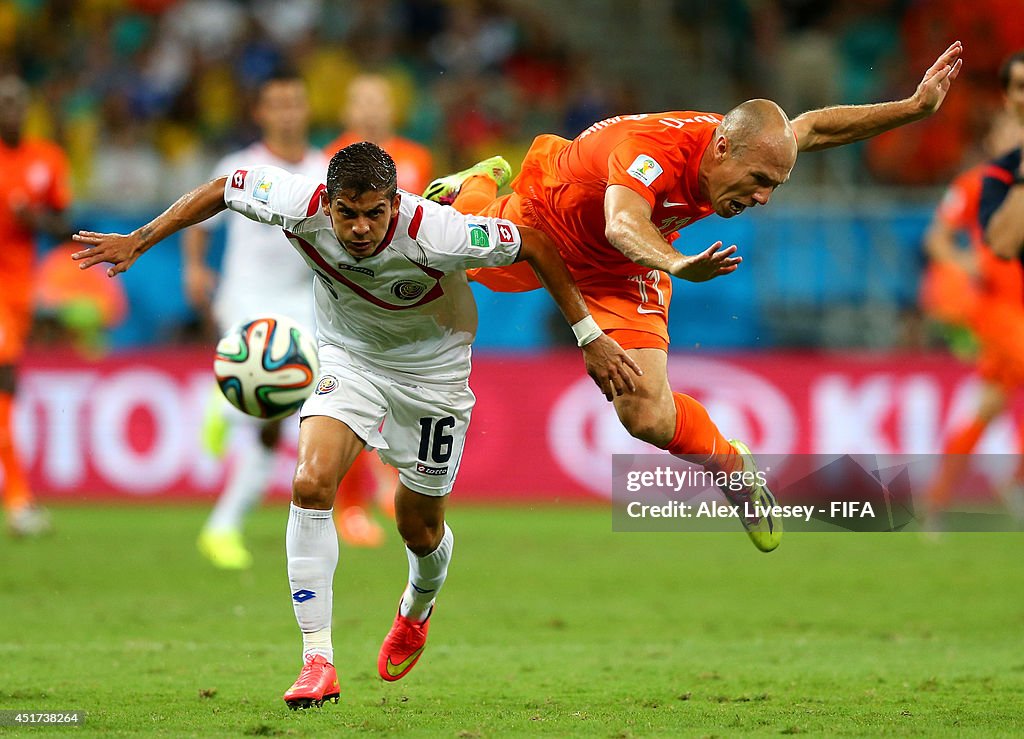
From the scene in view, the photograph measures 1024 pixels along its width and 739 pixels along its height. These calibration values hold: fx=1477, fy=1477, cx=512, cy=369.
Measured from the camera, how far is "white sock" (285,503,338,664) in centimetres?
538

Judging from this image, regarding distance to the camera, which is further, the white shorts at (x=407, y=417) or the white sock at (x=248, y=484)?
the white sock at (x=248, y=484)

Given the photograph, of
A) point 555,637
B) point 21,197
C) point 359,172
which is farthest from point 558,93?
point 359,172

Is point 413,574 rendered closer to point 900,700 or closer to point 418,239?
point 418,239

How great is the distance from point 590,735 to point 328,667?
1010mm

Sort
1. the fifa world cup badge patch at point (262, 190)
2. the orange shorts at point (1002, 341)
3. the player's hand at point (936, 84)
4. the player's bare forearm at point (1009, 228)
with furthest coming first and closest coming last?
the orange shorts at point (1002, 341) → the player's bare forearm at point (1009, 228) → the player's hand at point (936, 84) → the fifa world cup badge patch at point (262, 190)

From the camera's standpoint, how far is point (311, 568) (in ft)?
17.8

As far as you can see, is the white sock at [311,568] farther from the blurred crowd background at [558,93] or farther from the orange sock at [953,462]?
the blurred crowd background at [558,93]

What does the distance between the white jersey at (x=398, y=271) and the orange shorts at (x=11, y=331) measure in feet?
17.4

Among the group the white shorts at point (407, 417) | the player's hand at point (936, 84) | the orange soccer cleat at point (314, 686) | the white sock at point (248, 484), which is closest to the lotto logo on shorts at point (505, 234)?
the white shorts at point (407, 417)

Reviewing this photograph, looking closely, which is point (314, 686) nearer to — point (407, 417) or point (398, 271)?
point (407, 417)

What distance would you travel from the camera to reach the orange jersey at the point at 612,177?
231 inches

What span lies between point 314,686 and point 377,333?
141cm

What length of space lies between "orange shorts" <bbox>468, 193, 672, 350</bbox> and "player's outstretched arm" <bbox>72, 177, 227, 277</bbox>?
1.24 meters

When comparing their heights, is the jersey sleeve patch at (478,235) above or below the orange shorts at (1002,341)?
below
